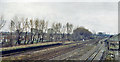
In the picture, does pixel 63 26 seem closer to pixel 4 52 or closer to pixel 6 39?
pixel 6 39

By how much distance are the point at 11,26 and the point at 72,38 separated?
156ft

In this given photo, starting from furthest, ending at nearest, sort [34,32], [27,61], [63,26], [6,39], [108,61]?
[63,26], [34,32], [6,39], [108,61], [27,61]

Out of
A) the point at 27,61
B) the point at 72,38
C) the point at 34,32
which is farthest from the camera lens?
the point at 72,38

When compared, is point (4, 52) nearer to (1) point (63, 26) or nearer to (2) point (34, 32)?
(2) point (34, 32)

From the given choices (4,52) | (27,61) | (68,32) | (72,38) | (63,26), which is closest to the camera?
(27,61)

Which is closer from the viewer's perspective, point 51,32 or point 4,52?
point 4,52

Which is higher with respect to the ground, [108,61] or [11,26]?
[11,26]

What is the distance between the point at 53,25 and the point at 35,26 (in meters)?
16.3

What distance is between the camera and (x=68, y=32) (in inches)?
2992

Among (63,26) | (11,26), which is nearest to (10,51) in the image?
(11,26)

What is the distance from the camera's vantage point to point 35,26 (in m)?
46.8

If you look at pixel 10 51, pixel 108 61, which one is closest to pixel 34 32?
pixel 10 51

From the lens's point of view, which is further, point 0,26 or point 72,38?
point 72,38

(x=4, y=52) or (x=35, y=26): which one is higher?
(x=35, y=26)
